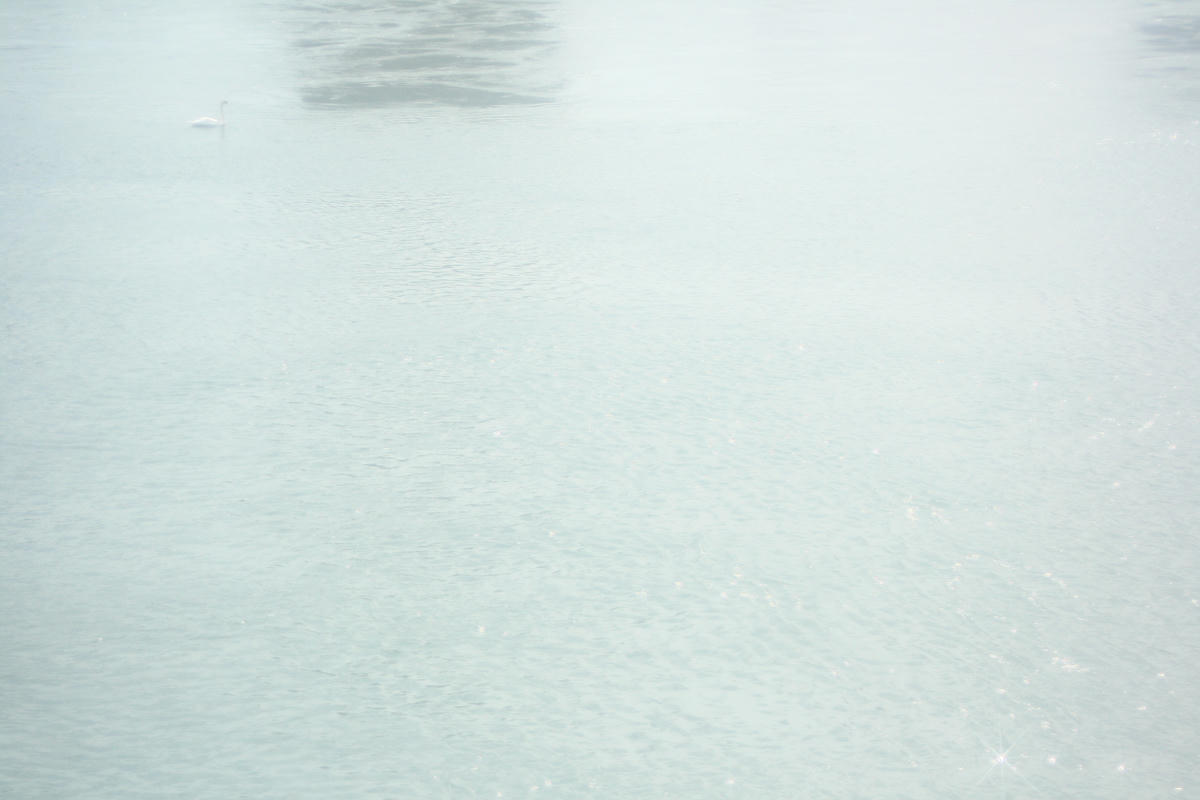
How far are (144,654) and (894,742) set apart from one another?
33.4 inches

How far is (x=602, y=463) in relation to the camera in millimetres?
1776

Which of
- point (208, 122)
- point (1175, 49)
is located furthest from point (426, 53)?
point (1175, 49)

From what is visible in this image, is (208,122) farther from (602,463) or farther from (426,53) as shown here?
(602,463)

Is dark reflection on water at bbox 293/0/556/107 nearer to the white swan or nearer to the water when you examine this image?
the white swan

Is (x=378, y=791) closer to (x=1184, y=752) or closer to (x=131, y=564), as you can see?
(x=131, y=564)

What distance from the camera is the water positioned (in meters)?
1.21

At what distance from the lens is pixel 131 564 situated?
1522 millimetres

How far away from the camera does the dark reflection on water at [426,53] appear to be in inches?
185

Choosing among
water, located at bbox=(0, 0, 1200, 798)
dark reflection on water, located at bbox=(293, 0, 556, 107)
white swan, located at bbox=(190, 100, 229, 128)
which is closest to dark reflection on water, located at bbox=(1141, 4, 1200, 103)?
water, located at bbox=(0, 0, 1200, 798)

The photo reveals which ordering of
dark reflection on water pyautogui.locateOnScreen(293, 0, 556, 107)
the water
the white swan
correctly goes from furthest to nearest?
dark reflection on water pyautogui.locateOnScreen(293, 0, 556, 107)
the white swan
the water

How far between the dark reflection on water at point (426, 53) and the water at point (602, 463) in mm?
900

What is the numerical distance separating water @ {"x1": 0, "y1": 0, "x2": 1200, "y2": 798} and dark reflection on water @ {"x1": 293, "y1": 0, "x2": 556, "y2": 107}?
90 centimetres

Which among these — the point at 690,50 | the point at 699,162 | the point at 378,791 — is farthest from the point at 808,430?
the point at 690,50

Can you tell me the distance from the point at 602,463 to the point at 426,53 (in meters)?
4.57
